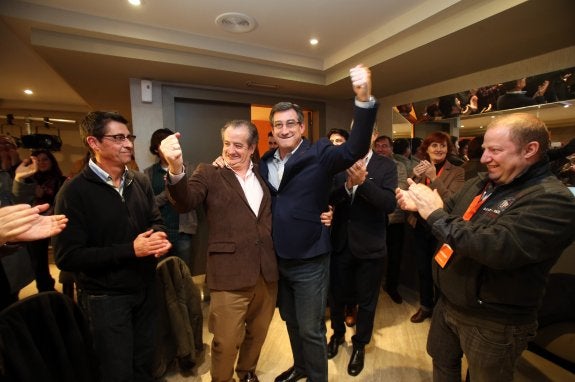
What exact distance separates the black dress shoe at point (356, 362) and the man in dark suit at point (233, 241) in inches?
32.2

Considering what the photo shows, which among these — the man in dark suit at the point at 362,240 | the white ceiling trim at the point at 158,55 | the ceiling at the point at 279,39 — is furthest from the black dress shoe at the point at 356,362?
the white ceiling trim at the point at 158,55

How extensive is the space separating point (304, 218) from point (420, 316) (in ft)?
5.66

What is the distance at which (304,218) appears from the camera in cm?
137

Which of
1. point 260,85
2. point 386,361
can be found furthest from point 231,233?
point 260,85

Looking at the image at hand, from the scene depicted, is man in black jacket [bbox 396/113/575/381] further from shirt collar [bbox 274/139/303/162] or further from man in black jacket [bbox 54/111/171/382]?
man in black jacket [bbox 54/111/171/382]

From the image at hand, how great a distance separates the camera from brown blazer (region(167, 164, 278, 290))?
133cm

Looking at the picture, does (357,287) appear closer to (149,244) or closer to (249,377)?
(249,377)

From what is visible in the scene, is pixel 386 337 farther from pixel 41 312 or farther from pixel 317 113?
pixel 317 113

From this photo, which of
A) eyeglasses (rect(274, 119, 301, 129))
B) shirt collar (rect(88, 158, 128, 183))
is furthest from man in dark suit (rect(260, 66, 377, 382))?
shirt collar (rect(88, 158, 128, 183))

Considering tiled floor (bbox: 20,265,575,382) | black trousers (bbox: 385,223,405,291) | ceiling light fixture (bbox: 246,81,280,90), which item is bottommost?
tiled floor (bbox: 20,265,575,382)

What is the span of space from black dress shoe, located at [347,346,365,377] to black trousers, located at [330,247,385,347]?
4 cm

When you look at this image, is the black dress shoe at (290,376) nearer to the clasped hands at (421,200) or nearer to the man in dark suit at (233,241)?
the man in dark suit at (233,241)

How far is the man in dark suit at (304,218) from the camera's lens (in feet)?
4.48

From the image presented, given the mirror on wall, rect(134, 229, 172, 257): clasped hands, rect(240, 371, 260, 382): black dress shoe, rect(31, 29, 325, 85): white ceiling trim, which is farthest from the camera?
the mirror on wall
